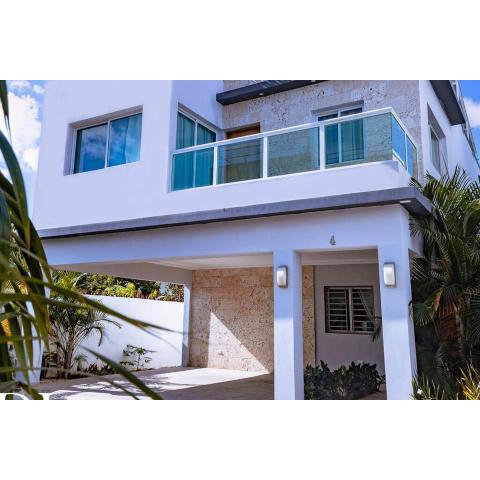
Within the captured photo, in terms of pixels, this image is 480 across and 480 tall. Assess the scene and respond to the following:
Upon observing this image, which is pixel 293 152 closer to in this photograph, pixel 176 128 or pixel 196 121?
pixel 176 128

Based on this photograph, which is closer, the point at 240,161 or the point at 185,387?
the point at 240,161

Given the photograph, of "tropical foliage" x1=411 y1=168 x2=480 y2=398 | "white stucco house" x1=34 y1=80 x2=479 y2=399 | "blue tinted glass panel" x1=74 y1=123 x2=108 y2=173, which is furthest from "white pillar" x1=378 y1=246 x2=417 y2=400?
"blue tinted glass panel" x1=74 y1=123 x2=108 y2=173

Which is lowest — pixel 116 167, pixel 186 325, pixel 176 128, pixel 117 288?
pixel 186 325

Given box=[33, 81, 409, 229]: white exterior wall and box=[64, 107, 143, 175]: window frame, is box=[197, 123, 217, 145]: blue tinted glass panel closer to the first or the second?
box=[33, 81, 409, 229]: white exterior wall

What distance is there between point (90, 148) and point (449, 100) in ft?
36.1

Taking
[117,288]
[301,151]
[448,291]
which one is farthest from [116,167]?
[117,288]

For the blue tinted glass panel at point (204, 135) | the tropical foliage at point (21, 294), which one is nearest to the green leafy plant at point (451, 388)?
the tropical foliage at point (21, 294)

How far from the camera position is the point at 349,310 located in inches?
598

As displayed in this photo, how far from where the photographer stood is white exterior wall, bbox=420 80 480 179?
12.1m
